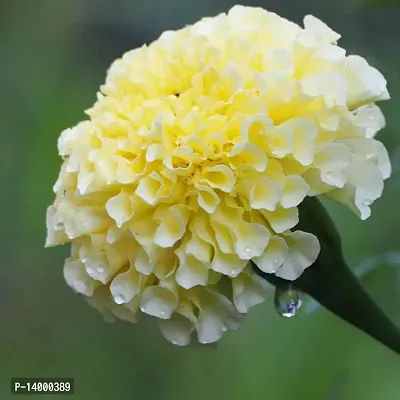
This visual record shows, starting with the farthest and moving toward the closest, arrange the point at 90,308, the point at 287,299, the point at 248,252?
the point at 90,308
the point at 287,299
the point at 248,252

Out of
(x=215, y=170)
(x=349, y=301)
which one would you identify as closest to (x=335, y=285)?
(x=349, y=301)

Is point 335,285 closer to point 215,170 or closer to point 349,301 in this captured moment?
point 349,301

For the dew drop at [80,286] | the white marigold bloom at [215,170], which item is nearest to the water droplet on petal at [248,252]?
the white marigold bloom at [215,170]

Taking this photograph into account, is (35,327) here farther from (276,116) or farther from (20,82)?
(276,116)

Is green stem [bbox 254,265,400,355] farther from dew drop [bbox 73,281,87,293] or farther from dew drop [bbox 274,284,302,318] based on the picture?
dew drop [bbox 73,281,87,293]

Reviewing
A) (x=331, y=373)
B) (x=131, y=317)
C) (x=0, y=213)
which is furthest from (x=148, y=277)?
(x=0, y=213)

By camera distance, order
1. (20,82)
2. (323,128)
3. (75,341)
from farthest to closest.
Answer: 1. (20,82)
2. (75,341)
3. (323,128)

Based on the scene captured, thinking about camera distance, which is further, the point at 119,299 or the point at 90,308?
the point at 90,308
